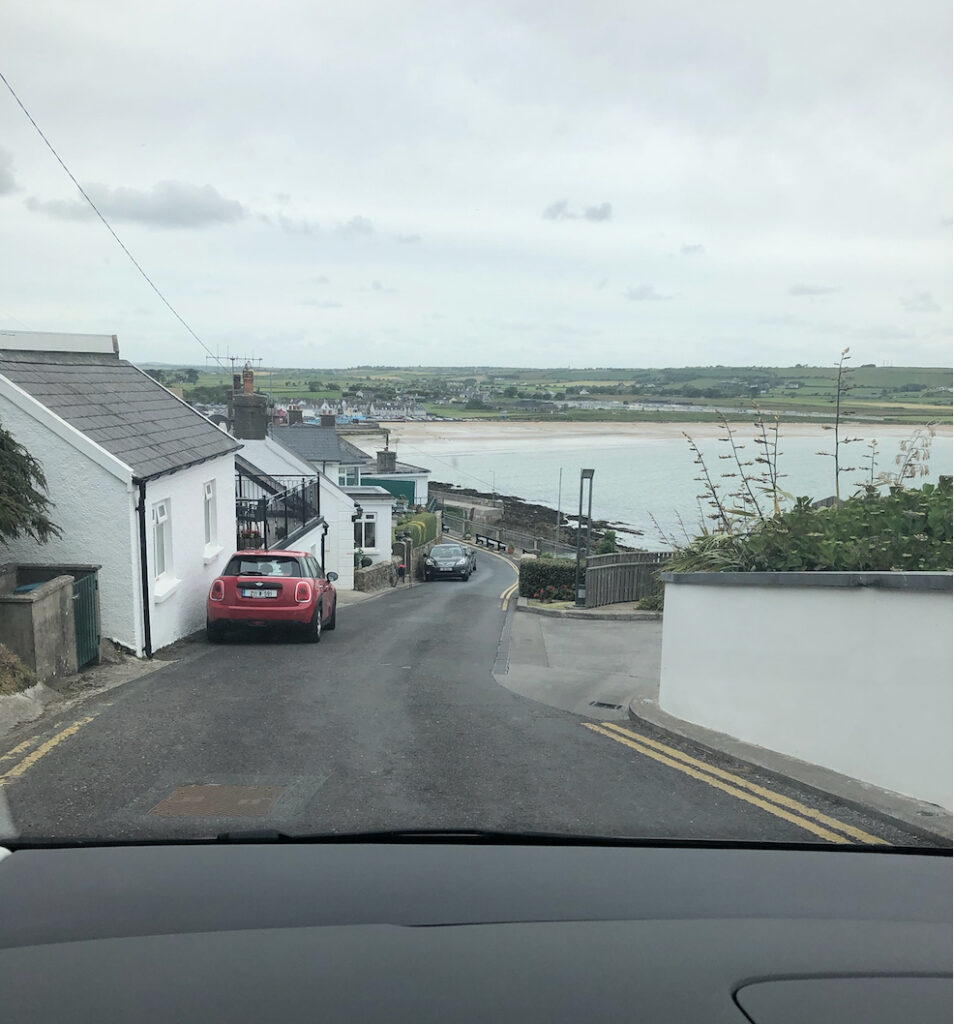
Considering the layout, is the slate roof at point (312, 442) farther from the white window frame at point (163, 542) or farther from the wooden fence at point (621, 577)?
the white window frame at point (163, 542)

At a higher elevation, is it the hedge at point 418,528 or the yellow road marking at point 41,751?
the yellow road marking at point 41,751

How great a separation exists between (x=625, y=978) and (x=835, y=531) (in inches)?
233

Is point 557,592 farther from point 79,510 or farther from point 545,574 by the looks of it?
point 79,510

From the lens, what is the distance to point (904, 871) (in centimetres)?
351

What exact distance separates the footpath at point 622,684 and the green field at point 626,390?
2600 millimetres

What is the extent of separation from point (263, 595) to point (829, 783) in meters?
9.40

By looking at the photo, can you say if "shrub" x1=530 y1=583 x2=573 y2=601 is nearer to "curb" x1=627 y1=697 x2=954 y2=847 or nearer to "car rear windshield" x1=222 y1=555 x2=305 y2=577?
"car rear windshield" x1=222 y1=555 x2=305 y2=577

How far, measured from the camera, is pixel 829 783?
20.4 feet

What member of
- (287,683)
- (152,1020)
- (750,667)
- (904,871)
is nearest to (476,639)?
(287,683)

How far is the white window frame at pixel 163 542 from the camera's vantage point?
43.2 feet

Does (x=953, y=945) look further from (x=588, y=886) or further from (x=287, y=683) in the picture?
(x=287, y=683)

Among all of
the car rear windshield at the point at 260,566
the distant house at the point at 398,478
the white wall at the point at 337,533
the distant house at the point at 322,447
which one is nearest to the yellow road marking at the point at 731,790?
the car rear windshield at the point at 260,566

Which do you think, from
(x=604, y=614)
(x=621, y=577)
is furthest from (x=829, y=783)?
(x=621, y=577)

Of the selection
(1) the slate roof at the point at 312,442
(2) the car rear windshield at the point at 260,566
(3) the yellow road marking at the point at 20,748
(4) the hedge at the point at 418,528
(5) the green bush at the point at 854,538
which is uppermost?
(1) the slate roof at the point at 312,442
